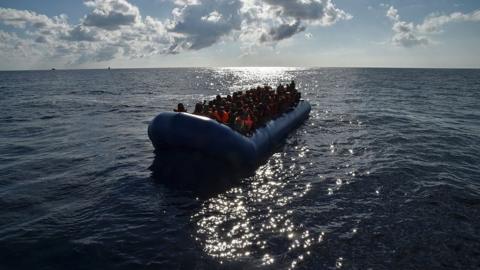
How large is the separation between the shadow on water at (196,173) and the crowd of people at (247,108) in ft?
4.29

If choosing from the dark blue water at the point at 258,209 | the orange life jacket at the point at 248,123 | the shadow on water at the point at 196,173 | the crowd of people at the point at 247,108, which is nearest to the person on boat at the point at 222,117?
the crowd of people at the point at 247,108

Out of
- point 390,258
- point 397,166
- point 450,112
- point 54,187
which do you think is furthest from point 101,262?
point 450,112

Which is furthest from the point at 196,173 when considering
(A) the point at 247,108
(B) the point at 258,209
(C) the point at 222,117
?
(A) the point at 247,108

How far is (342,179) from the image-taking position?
11.7m

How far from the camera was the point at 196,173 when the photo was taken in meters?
11.5

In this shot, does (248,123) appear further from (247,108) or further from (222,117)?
(247,108)

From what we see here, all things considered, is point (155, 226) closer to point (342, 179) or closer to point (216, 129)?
point (216, 129)

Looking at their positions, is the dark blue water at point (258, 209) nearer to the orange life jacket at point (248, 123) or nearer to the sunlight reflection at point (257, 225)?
the sunlight reflection at point (257, 225)

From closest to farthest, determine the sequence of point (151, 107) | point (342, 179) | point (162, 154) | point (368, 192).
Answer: point (368, 192) < point (342, 179) < point (162, 154) < point (151, 107)

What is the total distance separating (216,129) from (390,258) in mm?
5725

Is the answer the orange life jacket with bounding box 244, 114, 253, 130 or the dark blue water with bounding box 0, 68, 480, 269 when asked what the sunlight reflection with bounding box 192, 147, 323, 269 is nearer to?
the dark blue water with bounding box 0, 68, 480, 269

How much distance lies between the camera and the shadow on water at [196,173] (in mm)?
10906

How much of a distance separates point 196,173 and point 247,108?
3417mm

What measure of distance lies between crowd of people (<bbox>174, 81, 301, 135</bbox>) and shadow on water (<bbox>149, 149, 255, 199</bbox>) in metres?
1.31
